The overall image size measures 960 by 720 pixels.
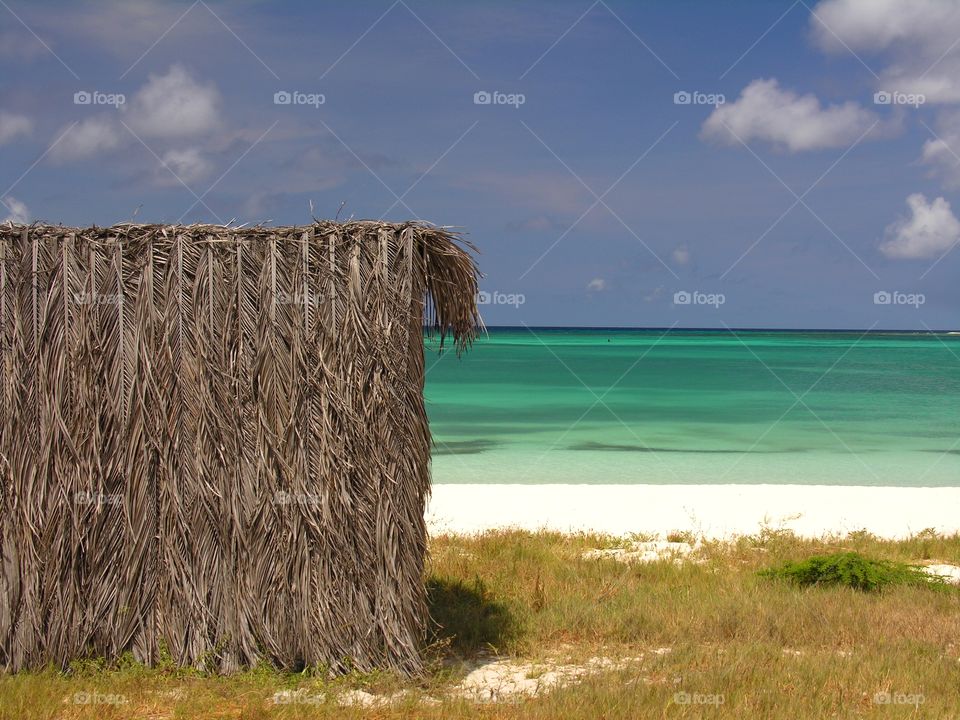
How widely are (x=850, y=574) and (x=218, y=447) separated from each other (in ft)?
18.5

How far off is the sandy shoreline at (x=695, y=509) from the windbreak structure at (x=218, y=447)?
5178 millimetres

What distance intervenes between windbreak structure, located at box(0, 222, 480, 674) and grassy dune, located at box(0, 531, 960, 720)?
333 mm

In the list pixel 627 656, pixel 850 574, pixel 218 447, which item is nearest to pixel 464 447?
pixel 850 574

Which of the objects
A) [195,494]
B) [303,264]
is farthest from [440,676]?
[303,264]

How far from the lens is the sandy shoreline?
37.0 ft

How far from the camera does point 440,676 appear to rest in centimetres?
570

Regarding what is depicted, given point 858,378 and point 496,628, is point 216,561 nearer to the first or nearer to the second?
point 496,628

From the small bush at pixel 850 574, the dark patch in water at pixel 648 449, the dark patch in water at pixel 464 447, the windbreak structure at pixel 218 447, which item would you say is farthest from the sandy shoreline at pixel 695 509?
the dark patch in water at pixel 648 449

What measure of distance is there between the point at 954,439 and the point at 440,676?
22909 millimetres

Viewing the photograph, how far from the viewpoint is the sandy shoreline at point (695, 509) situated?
11.3 meters

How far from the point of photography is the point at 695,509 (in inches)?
499

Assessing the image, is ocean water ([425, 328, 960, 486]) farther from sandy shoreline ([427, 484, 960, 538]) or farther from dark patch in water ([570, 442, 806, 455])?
sandy shoreline ([427, 484, 960, 538])

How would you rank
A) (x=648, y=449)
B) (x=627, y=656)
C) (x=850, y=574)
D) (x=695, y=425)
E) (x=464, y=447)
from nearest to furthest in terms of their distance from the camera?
(x=627, y=656), (x=850, y=574), (x=464, y=447), (x=648, y=449), (x=695, y=425)

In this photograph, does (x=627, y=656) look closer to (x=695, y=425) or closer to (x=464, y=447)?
(x=464, y=447)
